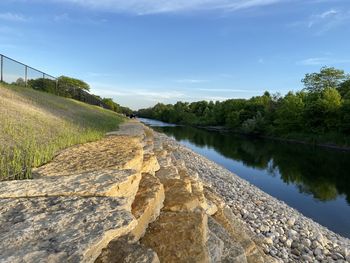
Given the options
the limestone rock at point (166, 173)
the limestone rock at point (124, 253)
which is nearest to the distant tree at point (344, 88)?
the limestone rock at point (166, 173)

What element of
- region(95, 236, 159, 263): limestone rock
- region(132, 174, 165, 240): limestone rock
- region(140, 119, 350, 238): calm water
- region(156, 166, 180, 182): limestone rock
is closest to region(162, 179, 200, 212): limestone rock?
region(132, 174, 165, 240): limestone rock

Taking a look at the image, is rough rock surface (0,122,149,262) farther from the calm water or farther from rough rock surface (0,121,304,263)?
the calm water

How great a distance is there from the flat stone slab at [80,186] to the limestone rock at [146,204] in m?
0.17

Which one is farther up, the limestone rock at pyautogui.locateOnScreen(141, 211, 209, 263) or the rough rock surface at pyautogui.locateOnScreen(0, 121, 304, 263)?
the rough rock surface at pyautogui.locateOnScreen(0, 121, 304, 263)

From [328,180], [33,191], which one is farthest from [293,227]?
[328,180]

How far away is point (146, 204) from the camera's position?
15.6ft

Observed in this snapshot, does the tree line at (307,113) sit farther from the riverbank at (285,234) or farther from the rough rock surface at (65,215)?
the rough rock surface at (65,215)

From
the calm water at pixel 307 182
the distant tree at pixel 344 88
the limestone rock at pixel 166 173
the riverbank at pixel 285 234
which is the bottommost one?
the calm water at pixel 307 182

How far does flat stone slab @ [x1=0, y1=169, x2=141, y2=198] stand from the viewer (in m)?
4.34

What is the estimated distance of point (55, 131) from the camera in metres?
13.4

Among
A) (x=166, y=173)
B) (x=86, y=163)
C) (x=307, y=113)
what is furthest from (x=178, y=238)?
(x=307, y=113)

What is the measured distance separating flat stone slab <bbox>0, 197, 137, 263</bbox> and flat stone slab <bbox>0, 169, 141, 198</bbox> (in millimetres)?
201

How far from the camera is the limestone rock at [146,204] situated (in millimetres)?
4383

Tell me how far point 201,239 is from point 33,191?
2.32m
